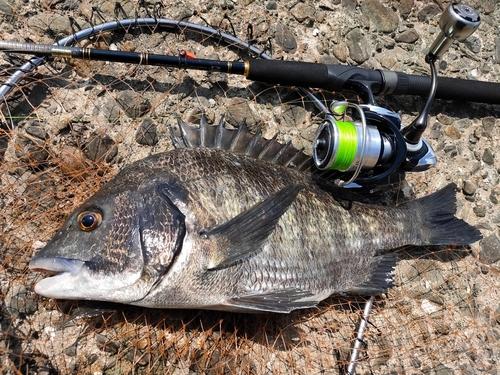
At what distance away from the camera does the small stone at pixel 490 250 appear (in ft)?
10.5

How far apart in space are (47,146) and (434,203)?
9.14ft

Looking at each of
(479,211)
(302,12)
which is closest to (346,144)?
(302,12)

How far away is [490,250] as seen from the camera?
10.5 ft

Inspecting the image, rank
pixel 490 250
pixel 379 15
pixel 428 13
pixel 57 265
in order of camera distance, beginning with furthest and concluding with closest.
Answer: pixel 428 13 < pixel 379 15 < pixel 490 250 < pixel 57 265

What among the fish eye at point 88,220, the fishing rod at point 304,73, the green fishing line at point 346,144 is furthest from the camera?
the fishing rod at point 304,73

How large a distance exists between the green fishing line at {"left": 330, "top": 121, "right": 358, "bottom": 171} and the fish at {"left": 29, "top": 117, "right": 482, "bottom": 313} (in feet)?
0.99

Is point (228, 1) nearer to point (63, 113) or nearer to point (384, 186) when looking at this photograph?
point (63, 113)

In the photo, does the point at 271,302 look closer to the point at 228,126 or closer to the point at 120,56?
the point at 228,126

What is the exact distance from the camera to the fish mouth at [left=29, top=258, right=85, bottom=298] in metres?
1.94

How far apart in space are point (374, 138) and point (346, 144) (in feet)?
0.70

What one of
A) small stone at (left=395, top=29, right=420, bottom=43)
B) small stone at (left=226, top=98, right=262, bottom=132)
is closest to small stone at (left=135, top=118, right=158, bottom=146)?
small stone at (left=226, top=98, right=262, bottom=132)

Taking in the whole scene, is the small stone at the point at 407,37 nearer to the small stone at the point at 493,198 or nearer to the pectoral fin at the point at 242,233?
A: the small stone at the point at 493,198

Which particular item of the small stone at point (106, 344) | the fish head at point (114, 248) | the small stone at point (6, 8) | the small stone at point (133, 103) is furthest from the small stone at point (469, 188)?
the small stone at point (6, 8)

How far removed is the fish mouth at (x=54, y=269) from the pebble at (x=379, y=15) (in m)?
3.10
